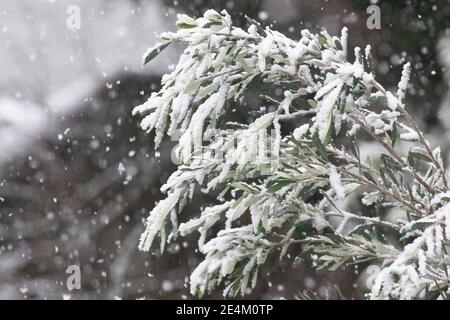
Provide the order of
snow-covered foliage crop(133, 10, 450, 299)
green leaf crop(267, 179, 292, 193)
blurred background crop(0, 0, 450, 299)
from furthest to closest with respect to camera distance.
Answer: blurred background crop(0, 0, 450, 299)
green leaf crop(267, 179, 292, 193)
snow-covered foliage crop(133, 10, 450, 299)

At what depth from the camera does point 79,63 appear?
8.25 metres

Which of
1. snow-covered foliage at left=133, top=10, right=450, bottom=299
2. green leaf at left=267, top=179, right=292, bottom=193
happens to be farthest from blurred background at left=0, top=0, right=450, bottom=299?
green leaf at left=267, top=179, right=292, bottom=193

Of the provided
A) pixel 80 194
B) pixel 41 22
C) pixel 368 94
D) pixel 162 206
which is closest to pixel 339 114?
pixel 368 94

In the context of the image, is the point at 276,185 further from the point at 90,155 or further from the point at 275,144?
the point at 90,155

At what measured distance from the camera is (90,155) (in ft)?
25.4

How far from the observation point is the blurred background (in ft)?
22.4

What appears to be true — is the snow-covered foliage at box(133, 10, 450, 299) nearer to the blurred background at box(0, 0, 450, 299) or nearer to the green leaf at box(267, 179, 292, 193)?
the green leaf at box(267, 179, 292, 193)

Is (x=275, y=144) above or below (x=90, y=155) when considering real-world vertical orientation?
below

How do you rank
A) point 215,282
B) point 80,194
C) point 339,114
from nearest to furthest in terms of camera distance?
1. point 339,114
2. point 215,282
3. point 80,194

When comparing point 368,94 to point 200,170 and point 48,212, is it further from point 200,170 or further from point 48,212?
point 48,212

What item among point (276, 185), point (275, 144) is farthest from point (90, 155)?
point (275, 144)

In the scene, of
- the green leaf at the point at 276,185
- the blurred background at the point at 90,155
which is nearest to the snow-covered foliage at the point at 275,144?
the green leaf at the point at 276,185
